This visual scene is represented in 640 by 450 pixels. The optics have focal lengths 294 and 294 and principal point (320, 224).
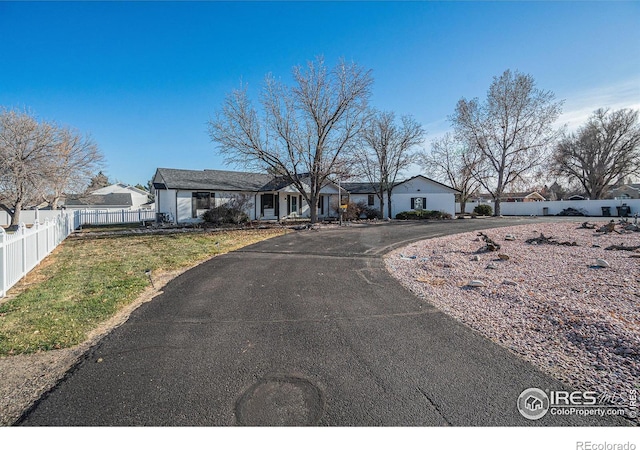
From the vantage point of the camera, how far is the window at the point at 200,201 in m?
20.9

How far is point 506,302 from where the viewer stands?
15.9 feet

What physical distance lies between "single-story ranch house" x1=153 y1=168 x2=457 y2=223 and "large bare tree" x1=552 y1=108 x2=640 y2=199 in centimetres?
1863

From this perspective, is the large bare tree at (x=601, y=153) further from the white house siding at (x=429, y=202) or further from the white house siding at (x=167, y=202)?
the white house siding at (x=167, y=202)

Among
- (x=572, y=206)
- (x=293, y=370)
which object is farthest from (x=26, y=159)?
(x=572, y=206)

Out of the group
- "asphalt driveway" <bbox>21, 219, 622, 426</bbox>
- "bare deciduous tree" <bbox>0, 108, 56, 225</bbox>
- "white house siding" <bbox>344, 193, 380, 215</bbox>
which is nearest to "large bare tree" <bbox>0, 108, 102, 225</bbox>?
"bare deciduous tree" <bbox>0, 108, 56, 225</bbox>

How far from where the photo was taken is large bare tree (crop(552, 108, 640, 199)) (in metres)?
33.5

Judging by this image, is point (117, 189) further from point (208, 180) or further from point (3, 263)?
point (3, 263)

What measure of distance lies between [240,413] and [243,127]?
18.8m

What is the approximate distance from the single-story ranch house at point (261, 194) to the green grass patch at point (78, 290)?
982 centimetres

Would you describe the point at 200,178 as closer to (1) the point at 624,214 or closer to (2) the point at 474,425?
(2) the point at 474,425

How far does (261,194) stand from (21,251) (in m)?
18.3

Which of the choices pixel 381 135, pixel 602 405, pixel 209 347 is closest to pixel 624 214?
pixel 381 135

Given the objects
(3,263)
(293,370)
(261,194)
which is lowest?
(293,370)

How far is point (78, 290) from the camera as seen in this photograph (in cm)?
567
